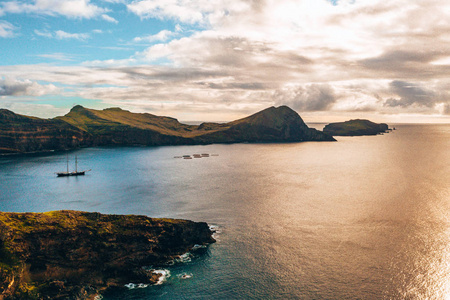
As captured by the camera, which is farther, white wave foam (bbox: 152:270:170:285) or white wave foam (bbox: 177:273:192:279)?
white wave foam (bbox: 177:273:192:279)

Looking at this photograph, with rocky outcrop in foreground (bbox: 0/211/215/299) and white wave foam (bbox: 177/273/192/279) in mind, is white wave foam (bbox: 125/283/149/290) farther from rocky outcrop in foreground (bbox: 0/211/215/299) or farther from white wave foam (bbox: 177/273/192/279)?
white wave foam (bbox: 177/273/192/279)

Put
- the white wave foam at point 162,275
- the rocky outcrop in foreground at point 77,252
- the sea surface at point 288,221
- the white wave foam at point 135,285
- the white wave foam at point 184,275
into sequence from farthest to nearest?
1. the white wave foam at point 184,275
2. the white wave foam at point 162,275
3. the white wave foam at point 135,285
4. the sea surface at point 288,221
5. the rocky outcrop in foreground at point 77,252

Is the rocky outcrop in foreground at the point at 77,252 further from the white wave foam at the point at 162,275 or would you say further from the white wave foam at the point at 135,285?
the white wave foam at the point at 162,275

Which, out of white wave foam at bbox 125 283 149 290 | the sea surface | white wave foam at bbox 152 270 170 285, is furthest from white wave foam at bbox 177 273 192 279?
Answer: white wave foam at bbox 125 283 149 290

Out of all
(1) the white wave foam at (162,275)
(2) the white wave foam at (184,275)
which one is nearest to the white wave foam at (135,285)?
(1) the white wave foam at (162,275)

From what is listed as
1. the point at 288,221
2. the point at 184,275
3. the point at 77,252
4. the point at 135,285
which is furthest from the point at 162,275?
the point at 288,221

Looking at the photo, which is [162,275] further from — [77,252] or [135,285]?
[77,252]

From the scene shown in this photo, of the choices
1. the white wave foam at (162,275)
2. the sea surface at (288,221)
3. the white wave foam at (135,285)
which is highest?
the sea surface at (288,221)
